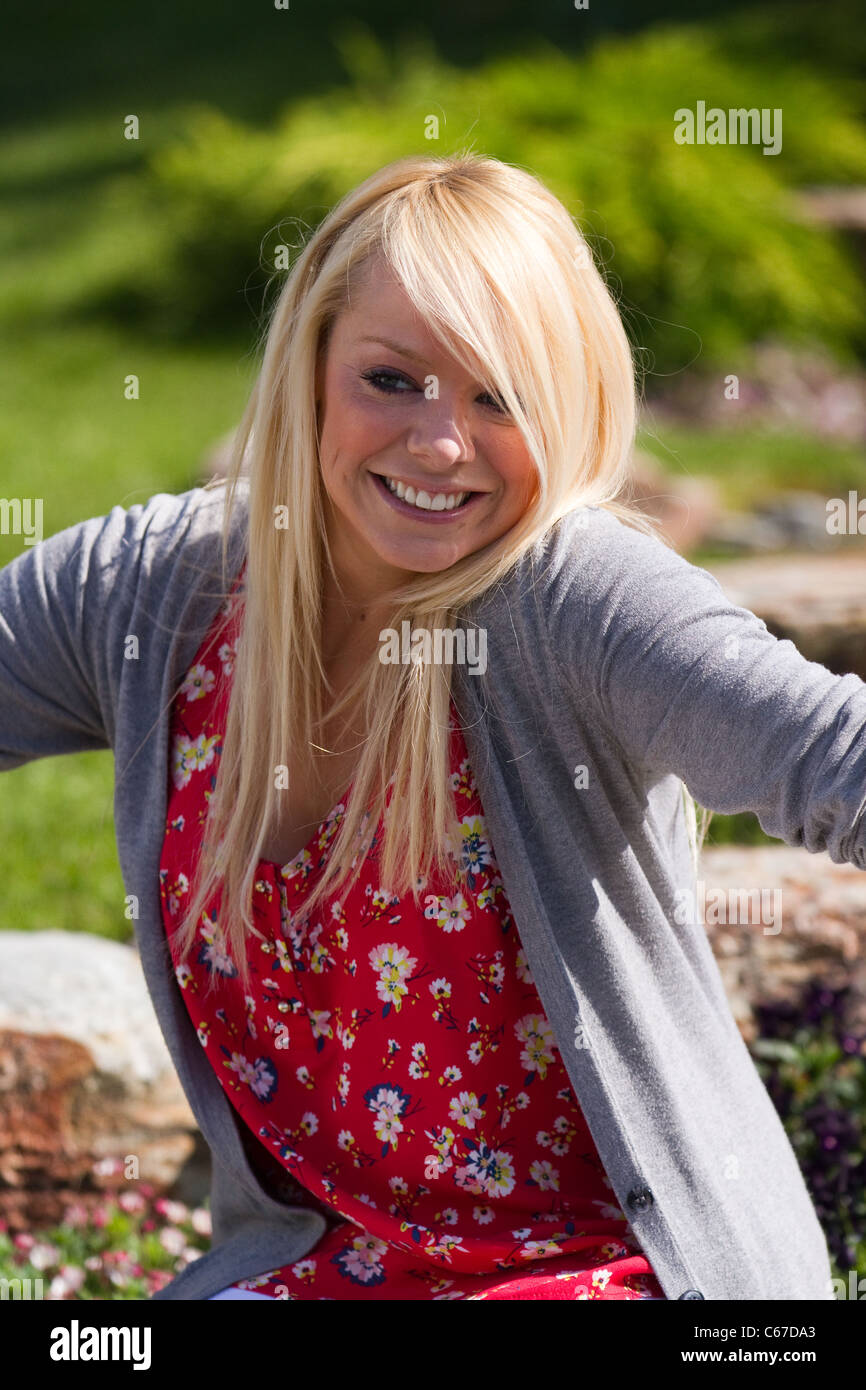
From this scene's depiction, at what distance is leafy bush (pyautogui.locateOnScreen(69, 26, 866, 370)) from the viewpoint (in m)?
8.87

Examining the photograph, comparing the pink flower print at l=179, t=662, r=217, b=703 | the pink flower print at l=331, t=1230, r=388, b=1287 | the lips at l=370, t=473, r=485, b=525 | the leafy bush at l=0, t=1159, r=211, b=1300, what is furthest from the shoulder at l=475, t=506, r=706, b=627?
the leafy bush at l=0, t=1159, r=211, b=1300

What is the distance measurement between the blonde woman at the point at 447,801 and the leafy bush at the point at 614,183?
255 inches

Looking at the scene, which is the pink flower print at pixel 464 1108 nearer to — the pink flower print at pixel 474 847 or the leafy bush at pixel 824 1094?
the pink flower print at pixel 474 847

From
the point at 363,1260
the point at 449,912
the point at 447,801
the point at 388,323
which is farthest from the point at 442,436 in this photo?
the point at 363,1260

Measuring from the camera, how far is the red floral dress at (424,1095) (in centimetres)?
189

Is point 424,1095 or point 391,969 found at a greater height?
point 391,969

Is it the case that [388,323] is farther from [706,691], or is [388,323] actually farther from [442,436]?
[706,691]

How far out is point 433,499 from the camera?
6.22 ft

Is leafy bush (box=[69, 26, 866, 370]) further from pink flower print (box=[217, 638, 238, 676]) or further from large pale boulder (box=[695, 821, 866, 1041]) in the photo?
pink flower print (box=[217, 638, 238, 676])

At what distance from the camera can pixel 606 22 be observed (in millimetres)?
13867

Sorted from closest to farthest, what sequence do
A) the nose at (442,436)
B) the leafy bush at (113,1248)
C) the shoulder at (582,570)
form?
the shoulder at (582,570) < the nose at (442,436) < the leafy bush at (113,1248)

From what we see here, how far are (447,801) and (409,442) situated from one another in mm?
456

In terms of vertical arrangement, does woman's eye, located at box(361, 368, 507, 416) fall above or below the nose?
above

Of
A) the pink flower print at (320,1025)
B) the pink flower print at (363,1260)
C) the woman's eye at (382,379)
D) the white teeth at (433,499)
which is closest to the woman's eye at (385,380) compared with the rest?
the woman's eye at (382,379)
